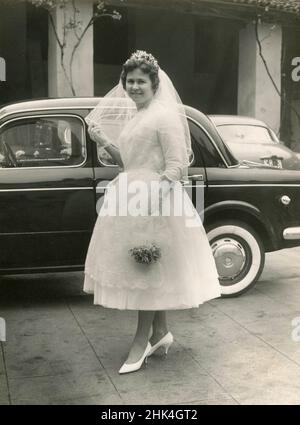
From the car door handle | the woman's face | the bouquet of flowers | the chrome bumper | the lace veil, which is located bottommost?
the chrome bumper

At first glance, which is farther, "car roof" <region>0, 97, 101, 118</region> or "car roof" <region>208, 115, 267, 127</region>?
"car roof" <region>208, 115, 267, 127</region>

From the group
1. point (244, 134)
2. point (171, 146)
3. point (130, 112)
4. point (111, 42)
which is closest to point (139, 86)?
point (130, 112)

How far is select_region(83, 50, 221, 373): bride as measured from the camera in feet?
12.2

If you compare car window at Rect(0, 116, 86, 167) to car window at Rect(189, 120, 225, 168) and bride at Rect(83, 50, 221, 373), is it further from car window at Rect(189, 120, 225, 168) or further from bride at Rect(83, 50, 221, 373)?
bride at Rect(83, 50, 221, 373)

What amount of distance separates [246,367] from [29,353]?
148cm

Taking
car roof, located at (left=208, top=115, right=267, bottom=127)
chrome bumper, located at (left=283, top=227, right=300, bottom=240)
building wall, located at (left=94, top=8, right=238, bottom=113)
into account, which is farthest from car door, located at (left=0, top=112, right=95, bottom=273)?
building wall, located at (left=94, top=8, right=238, bottom=113)

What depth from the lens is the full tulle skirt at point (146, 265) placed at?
12.2 ft

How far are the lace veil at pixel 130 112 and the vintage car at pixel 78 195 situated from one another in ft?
3.22

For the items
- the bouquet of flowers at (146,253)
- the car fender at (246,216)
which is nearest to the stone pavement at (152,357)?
the car fender at (246,216)

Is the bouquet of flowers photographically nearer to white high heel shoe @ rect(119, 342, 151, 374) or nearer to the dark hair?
white high heel shoe @ rect(119, 342, 151, 374)

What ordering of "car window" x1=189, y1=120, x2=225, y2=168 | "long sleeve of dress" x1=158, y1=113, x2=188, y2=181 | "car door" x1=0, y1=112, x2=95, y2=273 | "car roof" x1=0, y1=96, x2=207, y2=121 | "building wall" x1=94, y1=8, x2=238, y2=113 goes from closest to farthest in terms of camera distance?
1. "long sleeve of dress" x1=158, y1=113, x2=188, y2=181
2. "car door" x1=0, y1=112, x2=95, y2=273
3. "car roof" x1=0, y1=96, x2=207, y2=121
4. "car window" x1=189, y1=120, x2=225, y2=168
5. "building wall" x1=94, y1=8, x2=238, y2=113

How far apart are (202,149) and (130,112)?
161 centimetres

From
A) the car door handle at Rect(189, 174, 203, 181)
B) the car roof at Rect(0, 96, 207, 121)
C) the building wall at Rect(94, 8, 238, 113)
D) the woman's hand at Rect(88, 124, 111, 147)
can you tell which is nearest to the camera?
the woman's hand at Rect(88, 124, 111, 147)

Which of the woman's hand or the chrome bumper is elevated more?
the woman's hand
